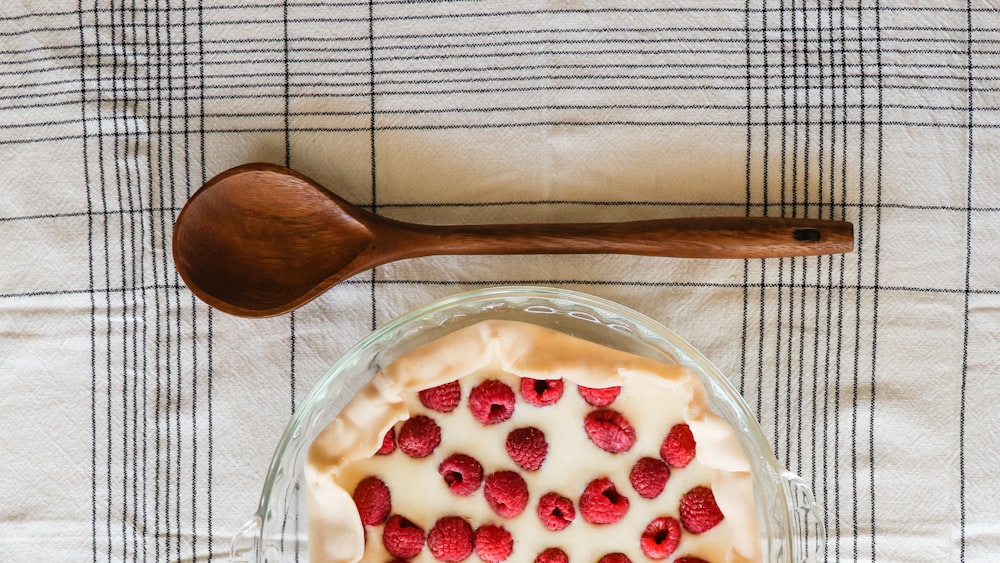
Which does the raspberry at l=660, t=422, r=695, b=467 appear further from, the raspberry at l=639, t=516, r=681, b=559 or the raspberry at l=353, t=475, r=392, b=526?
the raspberry at l=353, t=475, r=392, b=526

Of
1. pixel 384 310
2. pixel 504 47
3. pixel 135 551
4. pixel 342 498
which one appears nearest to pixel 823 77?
pixel 504 47

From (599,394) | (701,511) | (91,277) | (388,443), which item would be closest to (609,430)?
(599,394)

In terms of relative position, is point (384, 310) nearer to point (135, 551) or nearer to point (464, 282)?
point (464, 282)

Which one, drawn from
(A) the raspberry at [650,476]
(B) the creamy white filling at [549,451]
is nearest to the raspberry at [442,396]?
(B) the creamy white filling at [549,451]

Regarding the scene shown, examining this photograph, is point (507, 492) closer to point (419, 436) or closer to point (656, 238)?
point (419, 436)

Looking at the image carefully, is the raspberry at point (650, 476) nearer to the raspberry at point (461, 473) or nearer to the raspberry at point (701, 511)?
the raspberry at point (701, 511)

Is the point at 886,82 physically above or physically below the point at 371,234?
above

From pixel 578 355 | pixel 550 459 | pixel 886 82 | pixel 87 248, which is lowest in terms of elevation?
pixel 550 459
